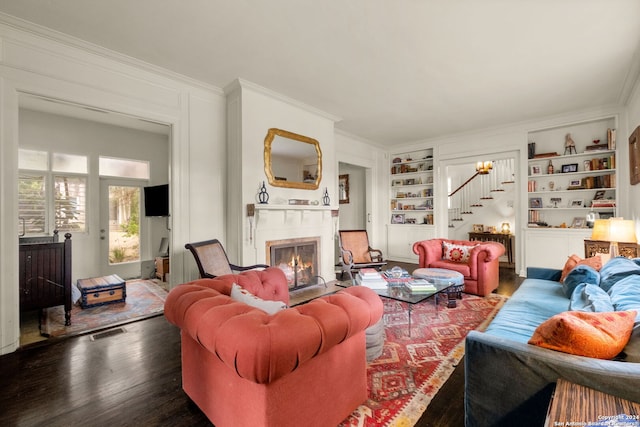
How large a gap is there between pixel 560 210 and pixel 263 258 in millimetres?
5276

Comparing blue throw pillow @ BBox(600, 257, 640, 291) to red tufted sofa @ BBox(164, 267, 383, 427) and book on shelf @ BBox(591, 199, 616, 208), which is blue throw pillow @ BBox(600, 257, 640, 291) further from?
book on shelf @ BBox(591, 199, 616, 208)

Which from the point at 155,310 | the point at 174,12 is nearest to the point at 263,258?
the point at 155,310

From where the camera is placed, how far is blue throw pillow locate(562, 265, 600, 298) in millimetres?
2388

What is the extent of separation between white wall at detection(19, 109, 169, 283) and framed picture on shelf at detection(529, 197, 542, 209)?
23.2 feet

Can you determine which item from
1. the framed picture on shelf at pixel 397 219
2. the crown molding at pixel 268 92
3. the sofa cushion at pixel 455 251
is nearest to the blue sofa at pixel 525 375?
the sofa cushion at pixel 455 251

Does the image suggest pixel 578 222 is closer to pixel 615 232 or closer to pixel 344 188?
pixel 615 232

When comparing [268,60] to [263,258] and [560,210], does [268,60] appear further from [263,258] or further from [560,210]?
[560,210]

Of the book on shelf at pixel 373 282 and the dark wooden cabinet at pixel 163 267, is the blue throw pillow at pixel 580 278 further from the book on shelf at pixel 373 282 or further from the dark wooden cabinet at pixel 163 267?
the dark wooden cabinet at pixel 163 267

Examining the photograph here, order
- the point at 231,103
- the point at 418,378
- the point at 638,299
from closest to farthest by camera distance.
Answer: the point at 638,299 → the point at 418,378 → the point at 231,103

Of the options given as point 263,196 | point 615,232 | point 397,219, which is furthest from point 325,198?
point 615,232

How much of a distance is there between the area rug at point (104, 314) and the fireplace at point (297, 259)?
156 cm

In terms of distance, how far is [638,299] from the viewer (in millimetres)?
1622

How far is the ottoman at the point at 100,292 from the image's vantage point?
3.63 metres

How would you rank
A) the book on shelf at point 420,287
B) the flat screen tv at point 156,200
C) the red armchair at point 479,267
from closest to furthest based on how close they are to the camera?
the book on shelf at point 420,287 < the red armchair at point 479,267 < the flat screen tv at point 156,200
